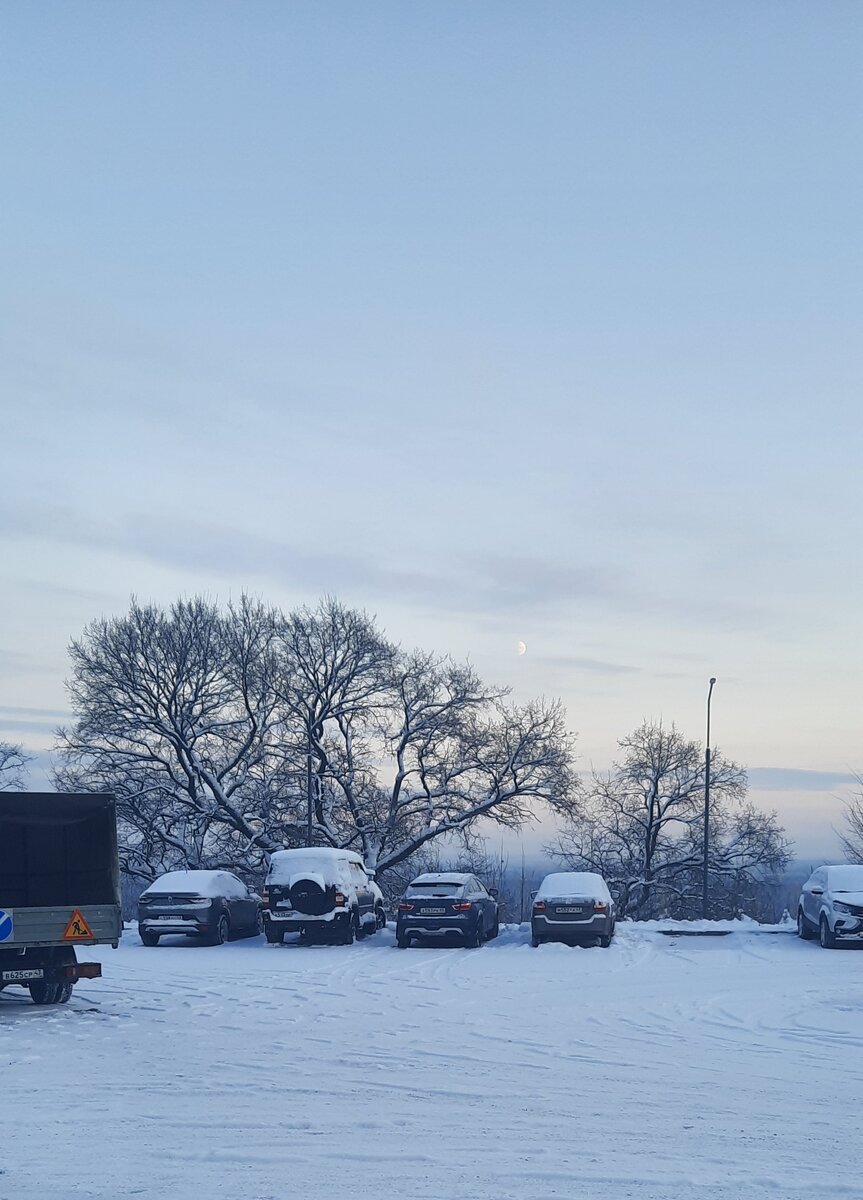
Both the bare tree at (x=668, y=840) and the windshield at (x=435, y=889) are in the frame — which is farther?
the bare tree at (x=668, y=840)

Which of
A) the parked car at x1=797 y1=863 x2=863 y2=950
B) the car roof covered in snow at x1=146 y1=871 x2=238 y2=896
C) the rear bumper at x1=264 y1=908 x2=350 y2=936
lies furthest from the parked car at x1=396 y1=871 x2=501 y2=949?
the parked car at x1=797 y1=863 x2=863 y2=950

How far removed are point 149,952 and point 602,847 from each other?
4234cm

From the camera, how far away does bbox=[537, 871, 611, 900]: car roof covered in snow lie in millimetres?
25141

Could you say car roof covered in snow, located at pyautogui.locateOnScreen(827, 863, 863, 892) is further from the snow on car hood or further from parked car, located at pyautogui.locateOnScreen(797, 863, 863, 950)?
the snow on car hood

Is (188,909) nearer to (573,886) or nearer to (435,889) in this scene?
(435,889)

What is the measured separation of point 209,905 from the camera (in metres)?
25.7

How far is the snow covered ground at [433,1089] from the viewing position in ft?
23.0

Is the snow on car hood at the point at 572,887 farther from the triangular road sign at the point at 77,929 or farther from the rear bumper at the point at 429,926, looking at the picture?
the triangular road sign at the point at 77,929

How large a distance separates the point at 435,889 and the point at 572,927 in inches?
109

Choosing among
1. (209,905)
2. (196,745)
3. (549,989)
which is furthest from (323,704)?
(549,989)

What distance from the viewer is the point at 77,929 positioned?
14367 millimetres

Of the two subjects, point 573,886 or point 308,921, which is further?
point 573,886

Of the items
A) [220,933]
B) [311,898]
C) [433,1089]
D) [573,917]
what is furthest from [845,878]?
[433,1089]

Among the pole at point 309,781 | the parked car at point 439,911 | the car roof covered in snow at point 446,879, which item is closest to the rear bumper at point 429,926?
the parked car at point 439,911
